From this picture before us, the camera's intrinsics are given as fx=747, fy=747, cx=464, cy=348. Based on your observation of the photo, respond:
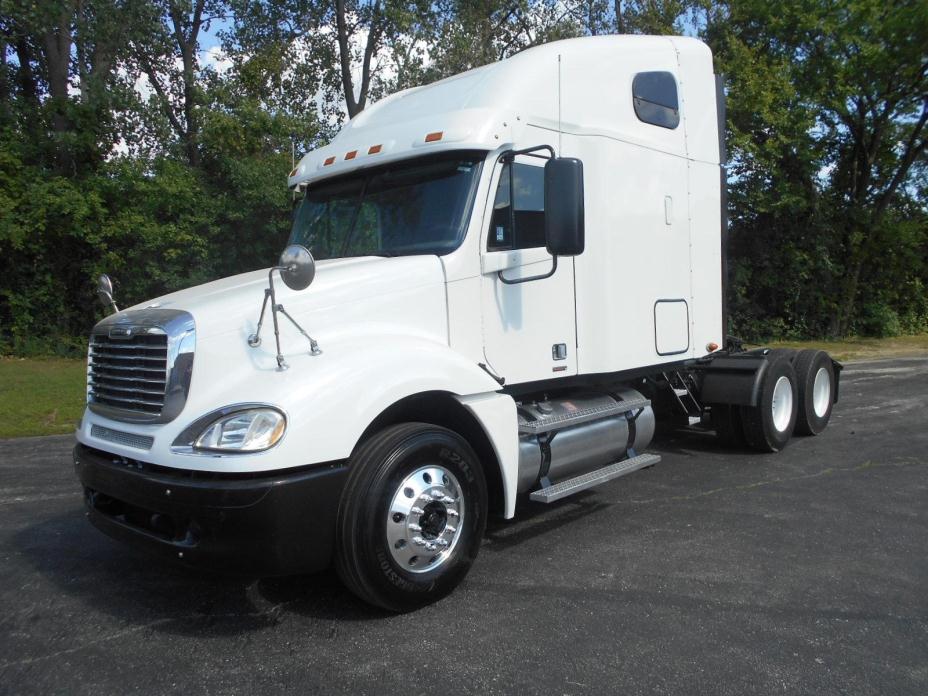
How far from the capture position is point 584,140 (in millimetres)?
5449

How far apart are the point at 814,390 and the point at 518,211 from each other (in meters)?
5.08

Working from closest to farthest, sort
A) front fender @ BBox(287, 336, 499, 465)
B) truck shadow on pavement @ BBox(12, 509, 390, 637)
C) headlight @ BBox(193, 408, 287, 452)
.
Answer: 1. headlight @ BBox(193, 408, 287, 452)
2. front fender @ BBox(287, 336, 499, 465)
3. truck shadow on pavement @ BBox(12, 509, 390, 637)

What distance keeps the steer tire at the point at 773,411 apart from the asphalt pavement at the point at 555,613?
1346 millimetres

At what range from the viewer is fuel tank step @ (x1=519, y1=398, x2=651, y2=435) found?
15.9ft

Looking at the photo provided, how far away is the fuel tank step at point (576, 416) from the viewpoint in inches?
191

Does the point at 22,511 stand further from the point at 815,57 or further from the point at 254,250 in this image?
the point at 815,57

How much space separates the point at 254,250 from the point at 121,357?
45.6ft

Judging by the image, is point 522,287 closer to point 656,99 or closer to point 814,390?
point 656,99

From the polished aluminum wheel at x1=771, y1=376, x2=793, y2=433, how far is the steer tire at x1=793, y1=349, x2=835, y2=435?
143mm

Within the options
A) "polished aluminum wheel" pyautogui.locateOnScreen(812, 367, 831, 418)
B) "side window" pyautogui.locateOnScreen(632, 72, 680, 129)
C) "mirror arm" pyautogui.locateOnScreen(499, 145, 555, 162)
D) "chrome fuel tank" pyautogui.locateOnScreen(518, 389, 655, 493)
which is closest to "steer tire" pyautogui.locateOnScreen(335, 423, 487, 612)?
"chrome fuel tank" pyautogui.locateOnScreen(518, 389, 655, 493)

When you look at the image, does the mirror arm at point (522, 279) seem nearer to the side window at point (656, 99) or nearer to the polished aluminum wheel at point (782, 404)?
the side window at point (656, 99)

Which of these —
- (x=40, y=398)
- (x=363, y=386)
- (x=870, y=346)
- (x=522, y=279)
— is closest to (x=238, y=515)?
(x=363, y=386)

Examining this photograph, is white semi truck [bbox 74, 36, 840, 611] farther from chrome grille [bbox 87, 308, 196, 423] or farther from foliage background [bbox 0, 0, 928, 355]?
foliage background [bbox 0, 0, 928, 355]

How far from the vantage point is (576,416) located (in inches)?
206
